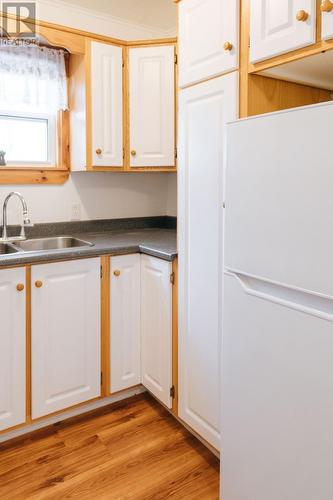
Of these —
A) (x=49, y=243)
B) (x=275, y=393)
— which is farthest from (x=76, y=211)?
(x=275, y=393)

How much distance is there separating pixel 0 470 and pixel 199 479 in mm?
914

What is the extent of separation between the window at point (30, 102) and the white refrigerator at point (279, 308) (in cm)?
161

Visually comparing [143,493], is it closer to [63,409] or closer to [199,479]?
[199,479]

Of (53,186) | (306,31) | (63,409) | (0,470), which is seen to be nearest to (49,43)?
(53,186)

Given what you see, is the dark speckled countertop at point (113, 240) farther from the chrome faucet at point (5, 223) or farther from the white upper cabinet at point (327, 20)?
the white upper cabinet at point (327, 20)

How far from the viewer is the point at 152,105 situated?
7.87ft

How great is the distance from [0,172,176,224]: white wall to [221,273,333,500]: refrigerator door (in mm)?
1579

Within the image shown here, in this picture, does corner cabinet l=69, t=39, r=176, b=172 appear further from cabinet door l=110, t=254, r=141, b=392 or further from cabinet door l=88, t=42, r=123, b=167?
cabinet door l=110, t=254, r=141, b=392

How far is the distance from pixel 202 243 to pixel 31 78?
Result: 1.57m

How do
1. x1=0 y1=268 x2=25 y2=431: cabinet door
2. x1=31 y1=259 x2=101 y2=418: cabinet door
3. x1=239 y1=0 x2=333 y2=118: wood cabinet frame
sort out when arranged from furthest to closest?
x1=31 y1=259 x2=101 y2=418: cabinet door < x1=0 y1=268 x2=25 y2=431: cabinet door < x1=239 y1=0 x2=333 y2=118: wood cabinet frame

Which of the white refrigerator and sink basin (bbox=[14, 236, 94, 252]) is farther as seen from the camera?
sink basin (bbox=[14, 236, 94, 252])

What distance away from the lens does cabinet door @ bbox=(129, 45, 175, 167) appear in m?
2.35

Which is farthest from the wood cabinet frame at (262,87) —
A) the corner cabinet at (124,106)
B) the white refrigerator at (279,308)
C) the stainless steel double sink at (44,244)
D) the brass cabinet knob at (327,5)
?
the stainless steel double sink at (44,244)

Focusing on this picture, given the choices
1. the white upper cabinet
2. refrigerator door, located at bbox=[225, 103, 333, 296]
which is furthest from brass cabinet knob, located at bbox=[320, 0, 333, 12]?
refrigerator door, located at bbox=[225, 103, 333, 296]
